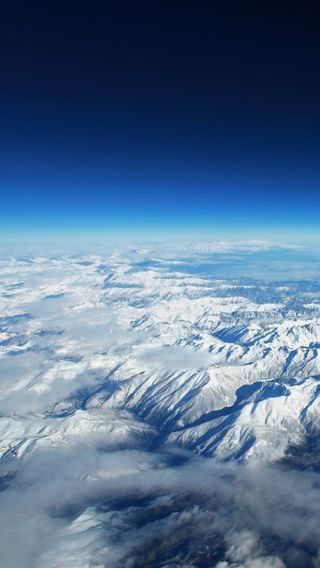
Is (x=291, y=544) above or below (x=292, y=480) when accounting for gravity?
above

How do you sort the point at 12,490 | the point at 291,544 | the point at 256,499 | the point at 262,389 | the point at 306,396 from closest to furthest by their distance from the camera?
the point at 291,544, the point at 256,499, the point at 12,490, the point at 306,396, the point at 262,389

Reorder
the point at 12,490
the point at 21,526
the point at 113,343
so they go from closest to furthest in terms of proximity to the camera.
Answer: the point at 21,526, the point at 12,490, the point at 113,343

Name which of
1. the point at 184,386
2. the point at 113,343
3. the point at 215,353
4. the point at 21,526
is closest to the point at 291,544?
the point at 21,526

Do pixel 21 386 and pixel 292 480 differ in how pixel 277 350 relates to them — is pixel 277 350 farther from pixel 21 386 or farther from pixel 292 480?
pixel 21 386

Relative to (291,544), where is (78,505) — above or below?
below

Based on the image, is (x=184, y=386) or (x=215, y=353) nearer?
(x=184, y=386)

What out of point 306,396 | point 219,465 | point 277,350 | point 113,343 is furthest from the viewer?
point 113,343

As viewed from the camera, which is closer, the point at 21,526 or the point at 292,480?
the point at 21,526

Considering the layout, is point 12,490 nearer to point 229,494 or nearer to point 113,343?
point 229,494

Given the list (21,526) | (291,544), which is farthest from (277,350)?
(21,526)
